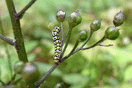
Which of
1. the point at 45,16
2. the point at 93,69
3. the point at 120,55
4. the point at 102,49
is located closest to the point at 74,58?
the point at 93,69

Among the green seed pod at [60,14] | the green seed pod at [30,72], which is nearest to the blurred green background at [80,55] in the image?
→ the green seed pod at [60,14]

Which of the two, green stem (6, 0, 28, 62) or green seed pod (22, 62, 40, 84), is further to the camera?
green stem (6, 0, 28, 62)

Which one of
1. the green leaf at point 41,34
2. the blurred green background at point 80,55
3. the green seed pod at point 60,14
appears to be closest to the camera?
the green seed pod at point 60,14

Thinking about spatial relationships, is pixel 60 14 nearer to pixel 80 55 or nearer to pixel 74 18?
pixel 74 18

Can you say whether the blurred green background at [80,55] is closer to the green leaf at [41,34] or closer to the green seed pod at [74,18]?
the green leaf at [41,34]

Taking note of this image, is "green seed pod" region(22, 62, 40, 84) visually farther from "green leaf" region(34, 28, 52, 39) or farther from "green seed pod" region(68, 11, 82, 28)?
"green leaf" region(34, 28, 52, 39)

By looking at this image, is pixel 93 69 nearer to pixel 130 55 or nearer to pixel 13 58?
pixel 130 55

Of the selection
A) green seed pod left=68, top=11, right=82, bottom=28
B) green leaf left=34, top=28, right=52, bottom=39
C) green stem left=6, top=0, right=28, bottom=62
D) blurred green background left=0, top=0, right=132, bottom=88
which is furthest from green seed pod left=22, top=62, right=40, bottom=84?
green leaf left=34, top=28, right=52, bottom=39

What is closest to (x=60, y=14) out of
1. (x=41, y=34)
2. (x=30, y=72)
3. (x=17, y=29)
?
(x=17, y=29)
